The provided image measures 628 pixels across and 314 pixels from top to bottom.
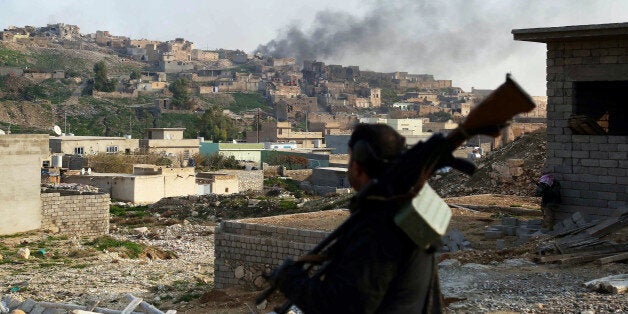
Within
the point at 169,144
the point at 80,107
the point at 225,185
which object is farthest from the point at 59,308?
the point at 80,107

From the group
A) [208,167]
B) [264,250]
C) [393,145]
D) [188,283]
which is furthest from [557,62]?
[208,167]

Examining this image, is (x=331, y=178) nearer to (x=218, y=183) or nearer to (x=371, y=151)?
(x=218, y=183)

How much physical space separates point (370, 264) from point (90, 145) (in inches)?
2145

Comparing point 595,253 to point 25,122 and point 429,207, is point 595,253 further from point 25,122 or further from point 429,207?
point 25,122

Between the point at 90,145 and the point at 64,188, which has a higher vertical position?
the point at 90,145

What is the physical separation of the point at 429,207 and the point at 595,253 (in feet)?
28.4

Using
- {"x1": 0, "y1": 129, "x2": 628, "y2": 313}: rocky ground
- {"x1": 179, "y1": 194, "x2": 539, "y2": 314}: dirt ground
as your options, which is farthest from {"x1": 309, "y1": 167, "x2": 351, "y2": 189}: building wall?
{"x1": 179, "y1": 194, "x2": 539, "y2": 314}: dirt ground

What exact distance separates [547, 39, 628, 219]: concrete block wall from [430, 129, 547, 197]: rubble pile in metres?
8.43

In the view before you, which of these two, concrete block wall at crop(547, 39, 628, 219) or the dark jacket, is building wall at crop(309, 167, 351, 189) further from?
the dark jacket

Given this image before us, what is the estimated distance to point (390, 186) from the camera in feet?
11.0

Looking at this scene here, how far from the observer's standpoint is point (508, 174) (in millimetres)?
24203

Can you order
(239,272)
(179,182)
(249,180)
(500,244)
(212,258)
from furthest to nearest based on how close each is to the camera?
(249,180)
(179,182)
(212,258)
(239,272)
(500,244)

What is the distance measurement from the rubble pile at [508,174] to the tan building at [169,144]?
33036 millimetres

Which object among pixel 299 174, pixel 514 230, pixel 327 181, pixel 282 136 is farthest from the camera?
pixel 282 136
